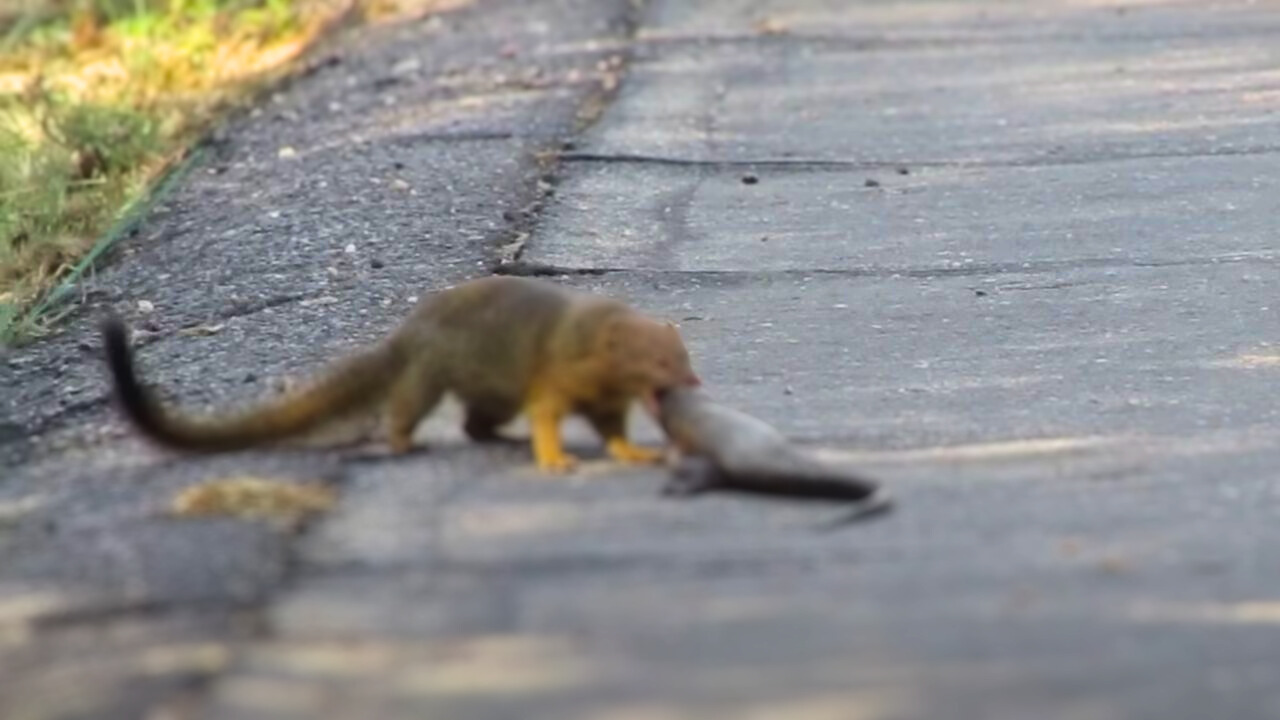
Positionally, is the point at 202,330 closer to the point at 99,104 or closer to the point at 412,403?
the point at 412,403

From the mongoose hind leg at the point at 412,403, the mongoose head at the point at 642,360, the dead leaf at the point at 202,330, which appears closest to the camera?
the mongoose head at the point at 642,360

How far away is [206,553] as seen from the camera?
4.50 meters

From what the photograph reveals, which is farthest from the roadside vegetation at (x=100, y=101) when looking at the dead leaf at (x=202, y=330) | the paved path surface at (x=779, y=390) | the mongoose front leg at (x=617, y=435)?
the mongoose front leg at (x=617, y=435)

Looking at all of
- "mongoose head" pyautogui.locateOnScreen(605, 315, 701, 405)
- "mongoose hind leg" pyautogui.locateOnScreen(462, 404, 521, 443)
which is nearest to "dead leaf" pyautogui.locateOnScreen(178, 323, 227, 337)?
"mongoose hind leg" pyautogui.locateOnScreen(462, 404, 521, 443)

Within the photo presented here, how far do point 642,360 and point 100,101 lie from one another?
606cm

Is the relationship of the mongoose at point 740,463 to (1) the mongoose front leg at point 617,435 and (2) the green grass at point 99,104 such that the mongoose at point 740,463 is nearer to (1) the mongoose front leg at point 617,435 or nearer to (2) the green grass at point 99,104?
(1) the mongoose front leg at point 617,435

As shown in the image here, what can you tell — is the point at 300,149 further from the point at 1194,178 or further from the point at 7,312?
the point at 1194,178

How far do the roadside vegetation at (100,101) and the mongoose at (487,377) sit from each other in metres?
1.90

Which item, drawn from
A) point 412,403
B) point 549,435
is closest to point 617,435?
point 549,435

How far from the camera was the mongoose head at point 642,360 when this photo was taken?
5.11m

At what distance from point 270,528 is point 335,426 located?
2.58 feet

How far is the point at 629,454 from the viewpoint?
5199 mm

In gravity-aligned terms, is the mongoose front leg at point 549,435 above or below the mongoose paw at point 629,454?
above

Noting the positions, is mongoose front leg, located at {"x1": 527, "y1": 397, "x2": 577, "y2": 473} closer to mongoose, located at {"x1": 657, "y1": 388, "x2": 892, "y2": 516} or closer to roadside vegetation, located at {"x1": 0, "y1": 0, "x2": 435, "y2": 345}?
mongoose, located at {"x1": 657, "y1": 388, "x2": 892, "y2": 516}
